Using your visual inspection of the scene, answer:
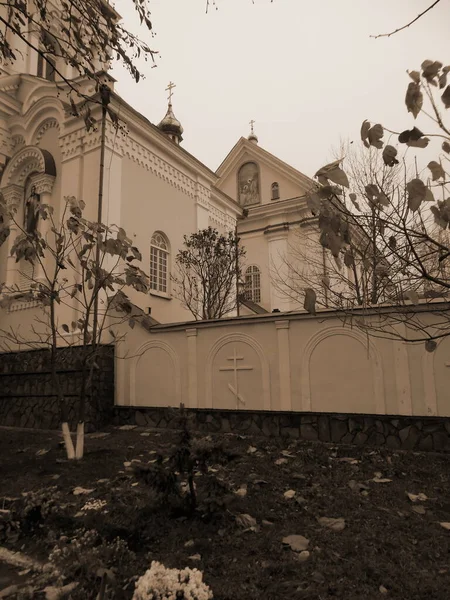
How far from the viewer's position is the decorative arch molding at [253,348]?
783 cm

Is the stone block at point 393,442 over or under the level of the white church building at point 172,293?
under

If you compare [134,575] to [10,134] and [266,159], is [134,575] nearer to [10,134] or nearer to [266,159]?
[10,134]


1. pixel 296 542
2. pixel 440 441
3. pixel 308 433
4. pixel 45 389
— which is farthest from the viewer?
pixel 45 389

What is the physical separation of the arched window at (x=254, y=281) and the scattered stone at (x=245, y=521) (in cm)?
1822

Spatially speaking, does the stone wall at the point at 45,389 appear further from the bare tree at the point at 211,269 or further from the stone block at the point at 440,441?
the stone block at the point at 440,441

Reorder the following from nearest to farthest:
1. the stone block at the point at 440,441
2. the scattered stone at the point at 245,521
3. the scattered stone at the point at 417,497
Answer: the scattered stone at the point at 245,521 < the scattered stone at the point at 417,497 < the stone block at the point at 440,441

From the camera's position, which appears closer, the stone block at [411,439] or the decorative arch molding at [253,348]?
the stone block at [411,439]

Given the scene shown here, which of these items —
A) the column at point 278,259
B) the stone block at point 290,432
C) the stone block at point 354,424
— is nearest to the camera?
the stone block at point 354,424

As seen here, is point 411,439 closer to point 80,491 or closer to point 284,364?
point 284,364

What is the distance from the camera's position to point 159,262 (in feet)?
45.2

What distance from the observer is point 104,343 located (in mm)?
9938

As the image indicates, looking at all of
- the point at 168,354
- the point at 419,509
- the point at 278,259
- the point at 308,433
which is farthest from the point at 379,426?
the point at 278,259

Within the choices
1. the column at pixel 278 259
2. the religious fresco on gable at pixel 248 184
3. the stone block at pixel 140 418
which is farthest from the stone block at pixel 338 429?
the religious fresco on gable at pixel 248 184

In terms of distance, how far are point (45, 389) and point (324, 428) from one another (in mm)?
6643
